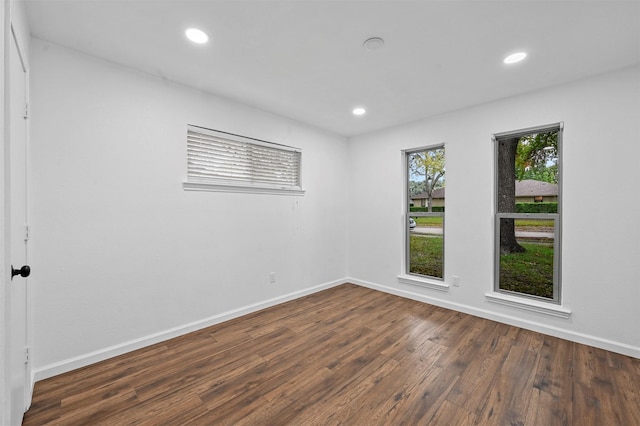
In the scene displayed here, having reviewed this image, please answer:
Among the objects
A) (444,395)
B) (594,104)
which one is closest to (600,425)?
(444,395)

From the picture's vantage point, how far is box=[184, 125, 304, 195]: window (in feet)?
9.68

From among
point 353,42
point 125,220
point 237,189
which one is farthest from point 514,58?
point 125,220

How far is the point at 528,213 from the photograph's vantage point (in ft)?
10.1

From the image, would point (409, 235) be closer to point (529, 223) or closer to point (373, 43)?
point (529, 223)

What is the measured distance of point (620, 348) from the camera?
8.05 ft

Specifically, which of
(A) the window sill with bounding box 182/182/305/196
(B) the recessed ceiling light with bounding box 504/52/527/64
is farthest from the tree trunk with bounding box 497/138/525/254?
(A) the window sill with bounding box 182/182/305/196

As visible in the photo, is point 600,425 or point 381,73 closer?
point 600,425

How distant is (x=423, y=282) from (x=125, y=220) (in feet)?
11.9

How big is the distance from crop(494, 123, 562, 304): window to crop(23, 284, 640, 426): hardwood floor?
2.11ft

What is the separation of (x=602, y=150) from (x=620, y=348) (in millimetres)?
1824

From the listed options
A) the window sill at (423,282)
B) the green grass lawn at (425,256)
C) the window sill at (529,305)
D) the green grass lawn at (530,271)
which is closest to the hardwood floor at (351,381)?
the window sill at (529,305)

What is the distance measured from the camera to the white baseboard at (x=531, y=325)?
2.46 metres

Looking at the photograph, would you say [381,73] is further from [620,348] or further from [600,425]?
[620,348]

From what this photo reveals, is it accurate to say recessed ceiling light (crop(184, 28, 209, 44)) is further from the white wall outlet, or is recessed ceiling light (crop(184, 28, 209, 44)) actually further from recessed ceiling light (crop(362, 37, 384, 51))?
the white wall outlet
